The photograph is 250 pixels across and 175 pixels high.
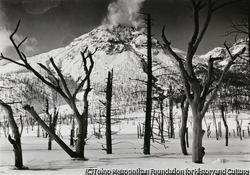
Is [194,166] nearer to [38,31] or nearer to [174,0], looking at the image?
[174,0]

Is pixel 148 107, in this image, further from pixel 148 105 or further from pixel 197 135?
pixel 197 135

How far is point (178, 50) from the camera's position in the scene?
937 cm

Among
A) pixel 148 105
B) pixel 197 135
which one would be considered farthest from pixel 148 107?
pixel 197 135

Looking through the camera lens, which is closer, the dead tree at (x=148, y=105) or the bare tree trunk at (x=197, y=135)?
the bare tree trunk at (x=197, y=135)

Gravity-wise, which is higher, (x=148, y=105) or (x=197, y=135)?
(x=148, y=105)

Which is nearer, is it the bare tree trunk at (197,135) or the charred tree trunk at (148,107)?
the bare tree trunk at (197,135)

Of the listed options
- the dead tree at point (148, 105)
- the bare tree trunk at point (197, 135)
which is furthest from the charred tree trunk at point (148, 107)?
the bare tree trunk at point (197, 135)

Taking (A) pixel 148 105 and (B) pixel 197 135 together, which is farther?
(A) pixel 148 105

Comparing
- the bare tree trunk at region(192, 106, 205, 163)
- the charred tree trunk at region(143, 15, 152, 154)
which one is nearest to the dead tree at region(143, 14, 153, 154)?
the charred tree trunk at region(143, 15, 152, 154)

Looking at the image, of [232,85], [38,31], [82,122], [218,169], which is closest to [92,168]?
[82,122]

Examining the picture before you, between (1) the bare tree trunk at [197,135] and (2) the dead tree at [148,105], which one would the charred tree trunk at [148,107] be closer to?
(2) the dead tree at [148,105]

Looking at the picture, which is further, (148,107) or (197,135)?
(148,107)

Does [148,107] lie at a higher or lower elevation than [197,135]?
higher

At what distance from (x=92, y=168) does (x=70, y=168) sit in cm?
68
